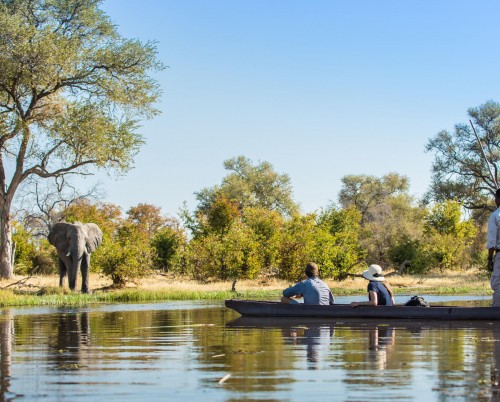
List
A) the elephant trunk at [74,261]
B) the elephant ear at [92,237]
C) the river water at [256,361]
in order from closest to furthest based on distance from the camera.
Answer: the river water at [256,361] → the elephant trunk at [74,261] → the elephant ear at [92,237]

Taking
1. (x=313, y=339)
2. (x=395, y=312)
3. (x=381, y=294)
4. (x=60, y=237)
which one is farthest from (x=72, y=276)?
(x=313, y=339)

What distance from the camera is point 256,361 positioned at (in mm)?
10281

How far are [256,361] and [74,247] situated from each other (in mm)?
25922

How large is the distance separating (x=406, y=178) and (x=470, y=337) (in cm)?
8128

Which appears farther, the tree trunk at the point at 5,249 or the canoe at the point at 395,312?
the tree trunk at the point at 5,249

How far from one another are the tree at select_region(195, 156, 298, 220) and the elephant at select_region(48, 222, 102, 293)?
48531mm

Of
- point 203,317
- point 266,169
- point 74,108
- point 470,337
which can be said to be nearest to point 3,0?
point 74,108

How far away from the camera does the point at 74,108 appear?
4116cm

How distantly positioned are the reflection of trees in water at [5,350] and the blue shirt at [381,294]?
21.9 ft

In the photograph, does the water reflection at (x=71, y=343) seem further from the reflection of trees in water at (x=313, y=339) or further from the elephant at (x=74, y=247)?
the elephant at (x=74, y=247)

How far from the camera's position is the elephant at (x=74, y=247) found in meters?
35.3

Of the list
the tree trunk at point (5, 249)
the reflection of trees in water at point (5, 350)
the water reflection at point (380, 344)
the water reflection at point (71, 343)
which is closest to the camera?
the reflection of trees in water at point (5, 350)

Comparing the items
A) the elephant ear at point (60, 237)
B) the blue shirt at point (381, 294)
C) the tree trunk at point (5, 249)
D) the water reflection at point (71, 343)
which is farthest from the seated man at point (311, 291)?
the tree trunk at point (5, 249)

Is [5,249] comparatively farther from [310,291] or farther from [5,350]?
[5,350]
